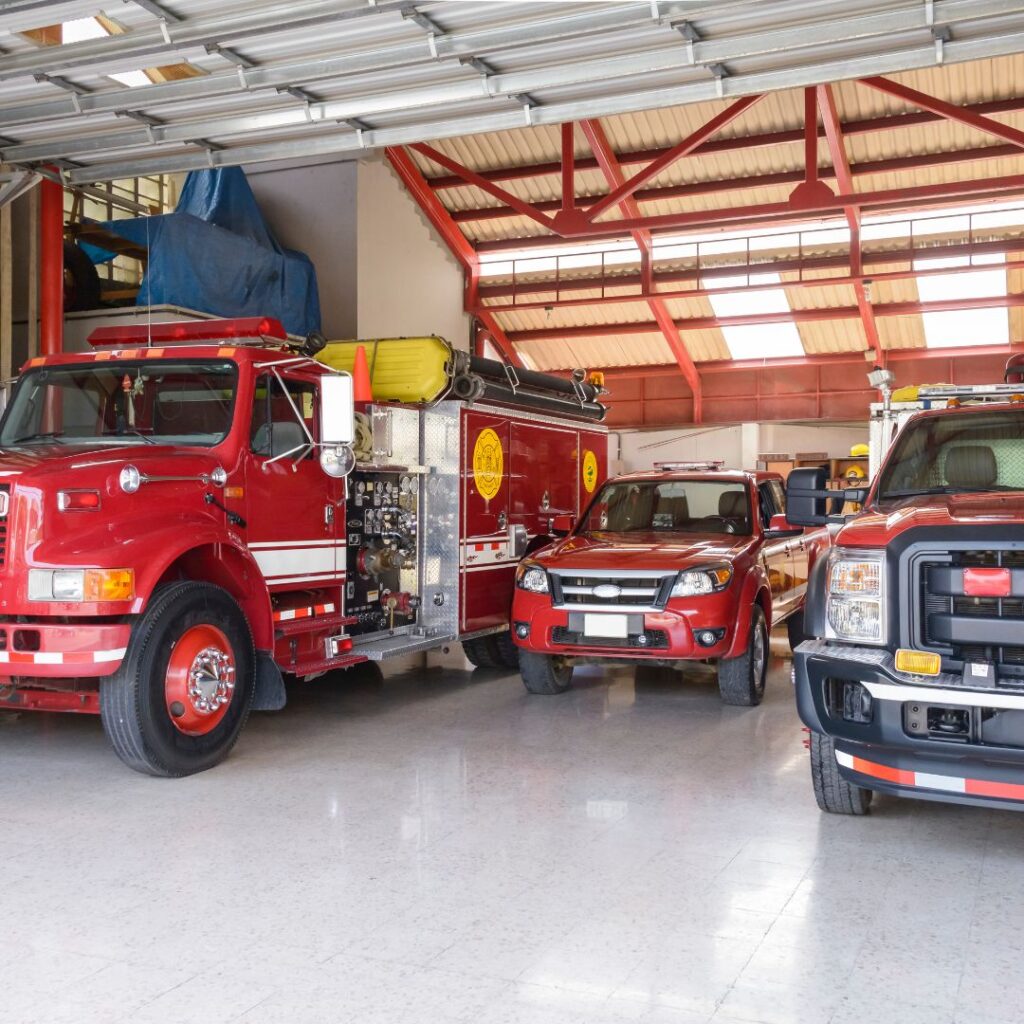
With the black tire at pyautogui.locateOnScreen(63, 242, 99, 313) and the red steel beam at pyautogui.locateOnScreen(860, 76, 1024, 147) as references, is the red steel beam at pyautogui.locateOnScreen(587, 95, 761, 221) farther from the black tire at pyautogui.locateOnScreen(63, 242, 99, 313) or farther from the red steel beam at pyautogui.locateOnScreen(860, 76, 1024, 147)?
the black tire at pyautogui.locateOnScreen(63, 242, 99, 313)

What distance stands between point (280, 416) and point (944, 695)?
3980 mm

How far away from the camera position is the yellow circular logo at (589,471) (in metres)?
10.5

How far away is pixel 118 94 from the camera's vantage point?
7.53m

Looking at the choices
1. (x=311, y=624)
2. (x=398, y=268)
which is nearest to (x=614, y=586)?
(x=311, y=624)

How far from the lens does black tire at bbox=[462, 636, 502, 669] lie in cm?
908

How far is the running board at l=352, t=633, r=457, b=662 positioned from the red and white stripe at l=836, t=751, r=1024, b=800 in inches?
137

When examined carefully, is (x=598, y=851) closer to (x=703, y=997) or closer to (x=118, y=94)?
(x=703, y=997)

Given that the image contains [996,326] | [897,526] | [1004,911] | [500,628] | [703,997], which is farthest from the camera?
[996,326]

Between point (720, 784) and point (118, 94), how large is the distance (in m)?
5.87

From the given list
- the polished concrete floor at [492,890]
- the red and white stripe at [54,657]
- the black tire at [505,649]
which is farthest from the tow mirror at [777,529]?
the red and white stripe at [54,657]

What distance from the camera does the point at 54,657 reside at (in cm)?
Answer: 507

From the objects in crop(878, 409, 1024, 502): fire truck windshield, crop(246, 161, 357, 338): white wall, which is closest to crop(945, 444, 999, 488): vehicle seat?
crop(878, 409, 1024, 502): fire truck windshield

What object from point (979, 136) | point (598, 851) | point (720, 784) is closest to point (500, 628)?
point (720, 784)

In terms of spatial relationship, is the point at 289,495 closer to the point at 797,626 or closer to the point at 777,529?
the point at 777,529
